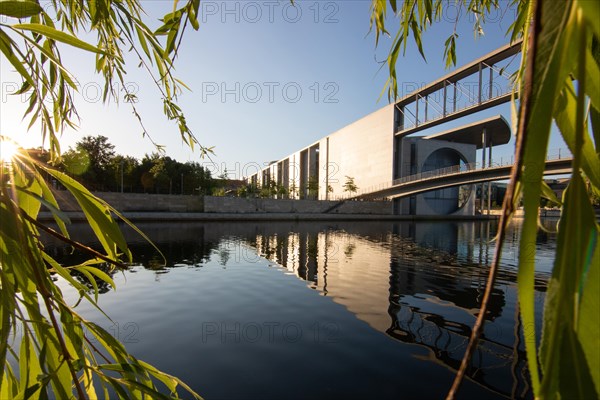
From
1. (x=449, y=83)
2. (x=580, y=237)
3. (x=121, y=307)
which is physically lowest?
(x=121, y=307)

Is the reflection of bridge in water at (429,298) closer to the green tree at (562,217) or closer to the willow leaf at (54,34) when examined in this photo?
the green tree at (562,217)

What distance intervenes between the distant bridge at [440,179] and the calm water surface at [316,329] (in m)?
26.5

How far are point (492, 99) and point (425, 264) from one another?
33448mm

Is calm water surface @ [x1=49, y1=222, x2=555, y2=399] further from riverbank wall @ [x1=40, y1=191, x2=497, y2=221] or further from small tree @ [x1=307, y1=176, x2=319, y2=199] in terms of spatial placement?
small tree @ [x1=307, y1=176, x2=319, y2=199]

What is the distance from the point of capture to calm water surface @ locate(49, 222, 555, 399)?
4.21 m

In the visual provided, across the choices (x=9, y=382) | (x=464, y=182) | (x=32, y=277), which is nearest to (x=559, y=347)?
(x=32, y=277)

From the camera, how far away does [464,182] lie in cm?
4303

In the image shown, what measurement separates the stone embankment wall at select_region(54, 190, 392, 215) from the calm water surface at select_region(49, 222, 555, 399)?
36.7 m

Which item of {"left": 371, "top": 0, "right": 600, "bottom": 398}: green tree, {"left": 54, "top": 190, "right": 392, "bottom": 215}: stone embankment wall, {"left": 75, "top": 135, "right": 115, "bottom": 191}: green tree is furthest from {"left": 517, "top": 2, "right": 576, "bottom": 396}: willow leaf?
{"left": 75, "top": 135, "right": 115, "bottom": 191}: green tree

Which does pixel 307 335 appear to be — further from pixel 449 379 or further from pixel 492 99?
pixel 492 99

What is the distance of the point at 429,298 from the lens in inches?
324

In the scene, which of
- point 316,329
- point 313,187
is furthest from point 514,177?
point 313,187

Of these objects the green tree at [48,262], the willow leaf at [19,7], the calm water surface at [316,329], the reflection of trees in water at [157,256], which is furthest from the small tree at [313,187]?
the willow leaf at [19,7]

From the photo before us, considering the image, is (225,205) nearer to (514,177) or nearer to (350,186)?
(350,186)
